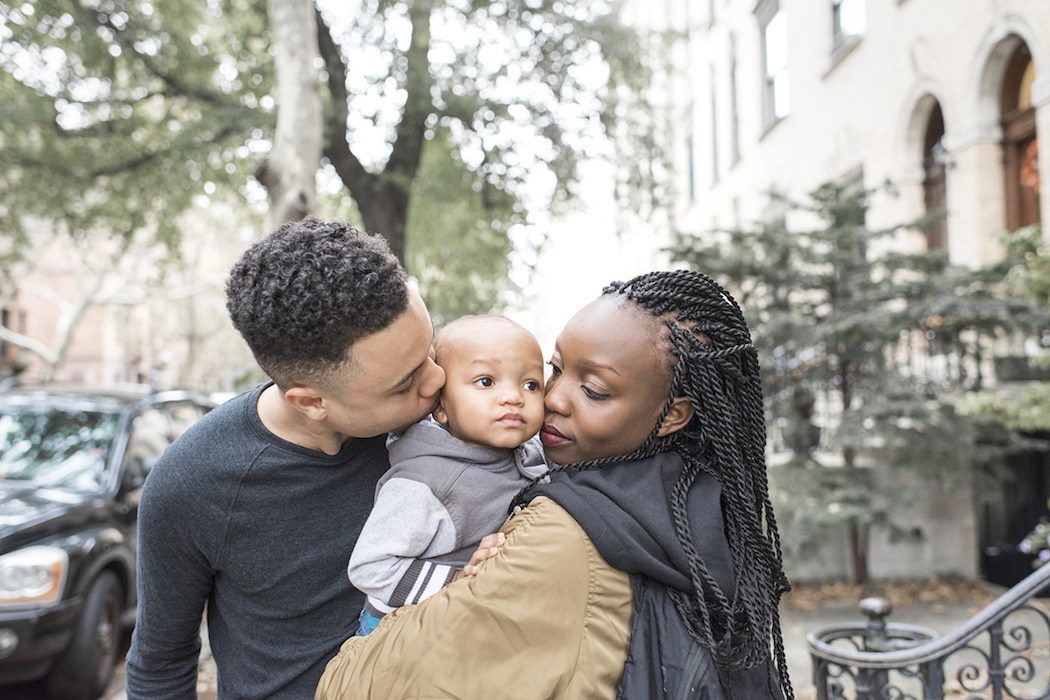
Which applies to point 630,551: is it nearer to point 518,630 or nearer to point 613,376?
point 518,630

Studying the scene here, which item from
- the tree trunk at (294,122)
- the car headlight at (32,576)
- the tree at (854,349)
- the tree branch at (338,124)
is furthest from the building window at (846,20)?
the car headlight at (32,576)

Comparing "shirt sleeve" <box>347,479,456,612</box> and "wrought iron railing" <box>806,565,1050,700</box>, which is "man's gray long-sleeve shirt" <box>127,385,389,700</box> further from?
"wrought iron railing" <box>806,565,1050,700</box>

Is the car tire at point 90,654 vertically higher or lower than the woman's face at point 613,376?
lower

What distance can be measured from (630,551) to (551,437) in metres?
0.41

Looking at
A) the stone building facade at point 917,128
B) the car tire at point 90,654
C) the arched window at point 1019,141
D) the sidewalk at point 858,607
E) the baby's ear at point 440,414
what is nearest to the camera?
the baby's ear at point 440,414

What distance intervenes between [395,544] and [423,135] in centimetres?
1122

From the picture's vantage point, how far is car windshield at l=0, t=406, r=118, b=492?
606 centimetres

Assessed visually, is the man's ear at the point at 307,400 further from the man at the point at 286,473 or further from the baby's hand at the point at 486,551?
the baby's hand at the point at 486,551

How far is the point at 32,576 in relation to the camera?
202 inches

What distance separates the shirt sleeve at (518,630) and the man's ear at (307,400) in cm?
55

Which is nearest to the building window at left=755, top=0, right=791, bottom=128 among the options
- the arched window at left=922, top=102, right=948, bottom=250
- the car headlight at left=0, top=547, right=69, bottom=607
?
the arched window at left=922, top=102, right=948, bottom=250

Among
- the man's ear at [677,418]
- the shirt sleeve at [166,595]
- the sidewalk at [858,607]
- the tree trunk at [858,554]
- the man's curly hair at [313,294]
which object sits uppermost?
the man's curly hair at [313,294]

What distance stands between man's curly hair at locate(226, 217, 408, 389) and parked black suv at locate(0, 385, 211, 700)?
14.3 feet

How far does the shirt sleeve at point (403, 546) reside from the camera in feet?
5.65
